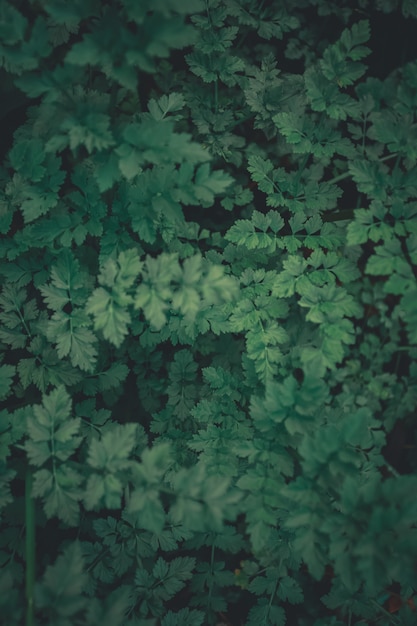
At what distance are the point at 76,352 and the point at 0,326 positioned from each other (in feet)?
1.59

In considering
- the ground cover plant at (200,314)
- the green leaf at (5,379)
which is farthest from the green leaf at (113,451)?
the green leaf at (5,379)

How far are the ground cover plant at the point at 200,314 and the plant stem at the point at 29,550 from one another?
0.04 ft

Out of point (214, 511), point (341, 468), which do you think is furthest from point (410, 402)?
point (214, 511)

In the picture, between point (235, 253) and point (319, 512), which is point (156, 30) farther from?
point (319, 512)

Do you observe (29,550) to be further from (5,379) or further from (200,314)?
(200,314)

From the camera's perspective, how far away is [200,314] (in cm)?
231

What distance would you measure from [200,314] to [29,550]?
4.33 feet

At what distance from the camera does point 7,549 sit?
7.36ft

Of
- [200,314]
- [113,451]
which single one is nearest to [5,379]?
[113,451]

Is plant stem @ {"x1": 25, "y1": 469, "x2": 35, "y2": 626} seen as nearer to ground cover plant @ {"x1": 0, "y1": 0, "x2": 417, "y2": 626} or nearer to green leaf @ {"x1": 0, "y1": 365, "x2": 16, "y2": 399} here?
ground cover plant @ {"x1": 0, "y1": 0, "x2": 417, "y2": 626}

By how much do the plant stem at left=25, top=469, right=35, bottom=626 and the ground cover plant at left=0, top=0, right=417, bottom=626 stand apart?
13mm

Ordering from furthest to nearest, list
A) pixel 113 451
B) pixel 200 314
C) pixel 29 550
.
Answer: pixel 200 314
pixel 29 550
pixel 113 451

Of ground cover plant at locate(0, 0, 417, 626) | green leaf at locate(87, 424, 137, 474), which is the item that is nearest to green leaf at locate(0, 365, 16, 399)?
ground cover plant at locate(0, 0, 417, 626)

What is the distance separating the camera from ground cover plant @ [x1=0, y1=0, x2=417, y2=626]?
167cm
